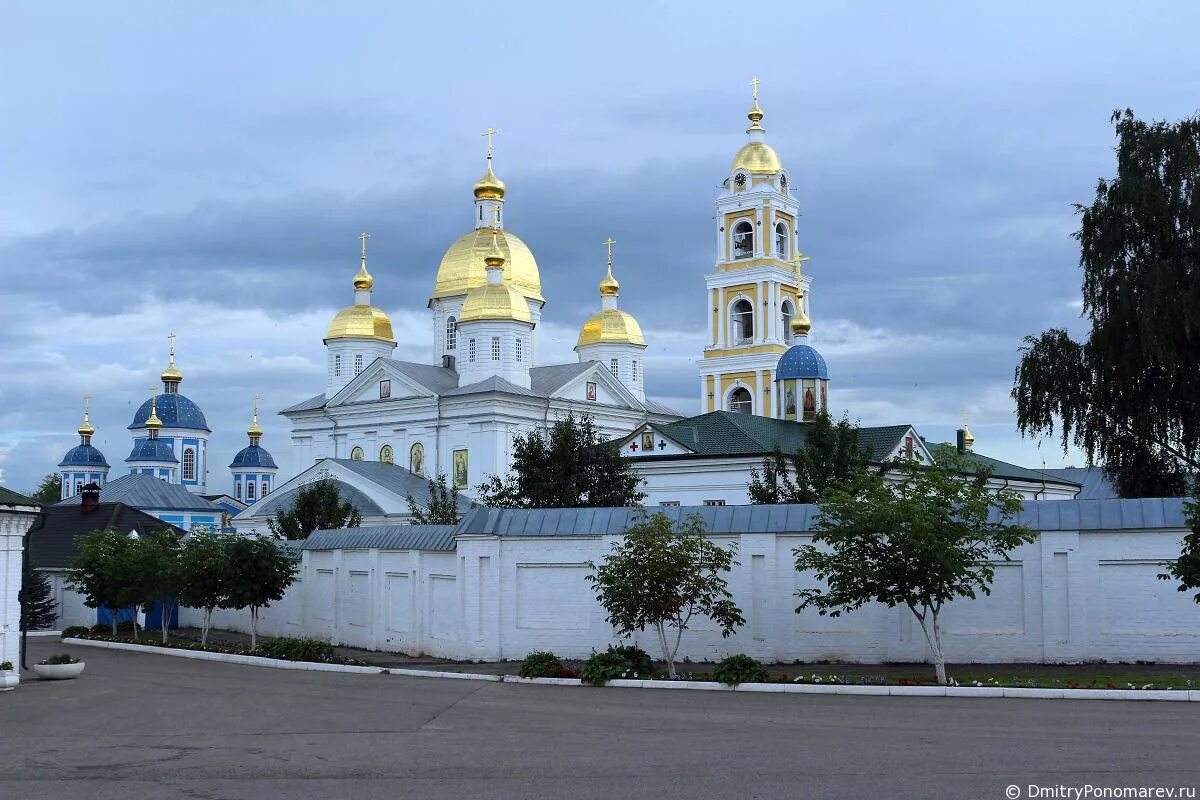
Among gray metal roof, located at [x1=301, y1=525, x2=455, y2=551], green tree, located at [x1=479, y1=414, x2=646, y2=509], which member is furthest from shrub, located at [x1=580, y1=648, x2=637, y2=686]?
green tree, located at [x1=479, y1=414, x2=646, y2=509]

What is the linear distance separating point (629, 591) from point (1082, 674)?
704 cm

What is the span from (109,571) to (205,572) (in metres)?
4.99

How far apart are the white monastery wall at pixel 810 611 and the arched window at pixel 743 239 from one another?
4670 cm

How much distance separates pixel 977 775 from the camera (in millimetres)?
12008

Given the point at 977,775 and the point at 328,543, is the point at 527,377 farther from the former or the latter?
the point at 977,775

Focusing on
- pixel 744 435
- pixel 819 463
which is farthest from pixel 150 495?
pixel 819 463

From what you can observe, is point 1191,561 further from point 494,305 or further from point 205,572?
point 494,305

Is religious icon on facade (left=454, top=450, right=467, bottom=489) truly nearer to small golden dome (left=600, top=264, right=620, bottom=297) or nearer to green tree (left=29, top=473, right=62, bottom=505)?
small golden dome (left=600, top=264, right=620, bottom=297)

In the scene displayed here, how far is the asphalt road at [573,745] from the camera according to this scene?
11.9 meters

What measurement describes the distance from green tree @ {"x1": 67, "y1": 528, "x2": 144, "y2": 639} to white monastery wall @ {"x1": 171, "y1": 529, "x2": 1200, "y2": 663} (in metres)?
9.81

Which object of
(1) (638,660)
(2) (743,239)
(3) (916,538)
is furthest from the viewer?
(2) (743,239)

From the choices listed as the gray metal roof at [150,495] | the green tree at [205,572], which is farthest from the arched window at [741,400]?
the green tree at [205,572]

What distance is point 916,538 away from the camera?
19.7 m

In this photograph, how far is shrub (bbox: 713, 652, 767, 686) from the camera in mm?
19969
